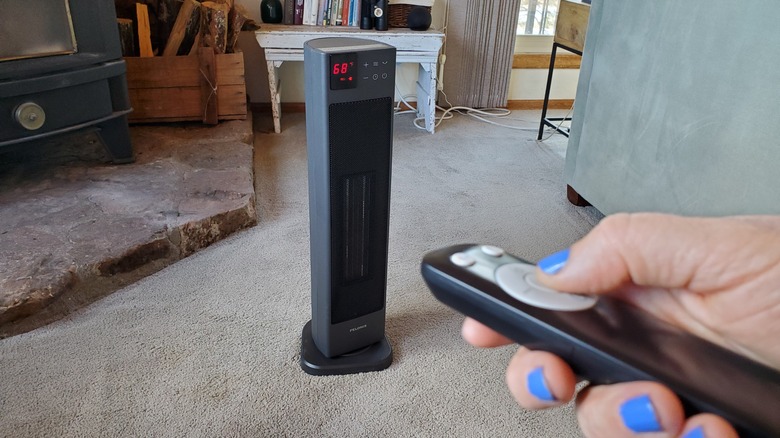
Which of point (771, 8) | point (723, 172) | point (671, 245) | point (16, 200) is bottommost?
point (16, 200)

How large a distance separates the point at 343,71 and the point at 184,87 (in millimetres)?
1431

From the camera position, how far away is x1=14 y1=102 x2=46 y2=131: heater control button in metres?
1.37

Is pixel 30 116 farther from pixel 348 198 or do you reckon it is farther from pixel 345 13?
pixel 345 13

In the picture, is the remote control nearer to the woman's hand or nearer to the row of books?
the woman's hand

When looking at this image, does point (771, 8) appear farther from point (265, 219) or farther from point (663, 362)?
point (265, 219)

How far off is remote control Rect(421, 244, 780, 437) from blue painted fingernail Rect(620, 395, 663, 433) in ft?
0.06

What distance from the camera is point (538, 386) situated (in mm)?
462

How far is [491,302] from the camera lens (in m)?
0.49

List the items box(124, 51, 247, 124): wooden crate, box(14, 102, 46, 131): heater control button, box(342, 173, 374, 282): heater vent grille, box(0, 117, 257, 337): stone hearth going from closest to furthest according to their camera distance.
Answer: box(342, 173, 374, 282): heater vent grille < box(0, 117, 257, 337): stone hearth < box(14, 102, 46, 131): heater control button < box(124, 51, 247, 124): wooden crate

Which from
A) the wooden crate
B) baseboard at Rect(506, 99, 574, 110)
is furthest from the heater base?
baseboard at Rect(506, 99, 574, 110)

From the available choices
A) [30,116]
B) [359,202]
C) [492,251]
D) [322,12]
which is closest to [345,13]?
[322,12]

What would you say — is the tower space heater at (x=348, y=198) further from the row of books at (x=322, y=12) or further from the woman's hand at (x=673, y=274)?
the row of books at (x=322, y=12)

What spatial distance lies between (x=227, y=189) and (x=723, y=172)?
1196 mm

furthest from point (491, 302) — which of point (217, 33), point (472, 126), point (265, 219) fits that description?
point (472, 126)
